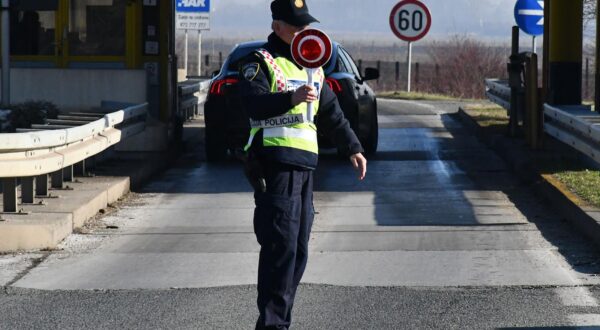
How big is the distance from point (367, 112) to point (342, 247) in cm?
616

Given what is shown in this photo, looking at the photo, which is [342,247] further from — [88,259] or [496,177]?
[496,177]

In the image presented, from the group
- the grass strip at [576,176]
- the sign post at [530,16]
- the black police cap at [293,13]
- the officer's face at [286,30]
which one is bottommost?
the grass strip at [576,176]

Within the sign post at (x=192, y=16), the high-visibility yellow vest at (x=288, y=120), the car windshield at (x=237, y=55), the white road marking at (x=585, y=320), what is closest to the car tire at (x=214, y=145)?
the car windshield at (x=237, y=55)

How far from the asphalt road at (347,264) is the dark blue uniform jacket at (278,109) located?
116 cm

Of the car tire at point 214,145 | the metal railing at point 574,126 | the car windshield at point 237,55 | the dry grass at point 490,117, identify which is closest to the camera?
the metal railing at point 574,126

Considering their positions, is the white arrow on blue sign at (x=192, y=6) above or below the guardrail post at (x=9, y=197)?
above

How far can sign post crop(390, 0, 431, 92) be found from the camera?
1180 inches

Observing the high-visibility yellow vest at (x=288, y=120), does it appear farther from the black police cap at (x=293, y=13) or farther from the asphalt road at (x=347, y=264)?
the asphalt road at (x=347, y=264)

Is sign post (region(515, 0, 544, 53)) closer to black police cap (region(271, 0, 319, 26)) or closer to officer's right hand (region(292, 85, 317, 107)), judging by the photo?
Result: black police cap (region(271, 0, 319, 26))

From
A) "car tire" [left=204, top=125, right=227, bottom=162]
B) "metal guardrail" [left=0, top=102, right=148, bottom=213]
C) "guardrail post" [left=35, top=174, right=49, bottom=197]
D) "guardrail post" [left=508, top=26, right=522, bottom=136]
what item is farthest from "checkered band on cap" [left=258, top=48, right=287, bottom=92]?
"guardrail post" [left=508, top=26, right=522, bottom=136]

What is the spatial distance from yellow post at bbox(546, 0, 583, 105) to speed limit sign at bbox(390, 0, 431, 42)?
10.7m

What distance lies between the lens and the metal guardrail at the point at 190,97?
69.7 feet

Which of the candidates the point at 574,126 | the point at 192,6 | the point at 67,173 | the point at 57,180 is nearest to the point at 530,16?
the point at 574,126

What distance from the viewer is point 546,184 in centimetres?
1347
